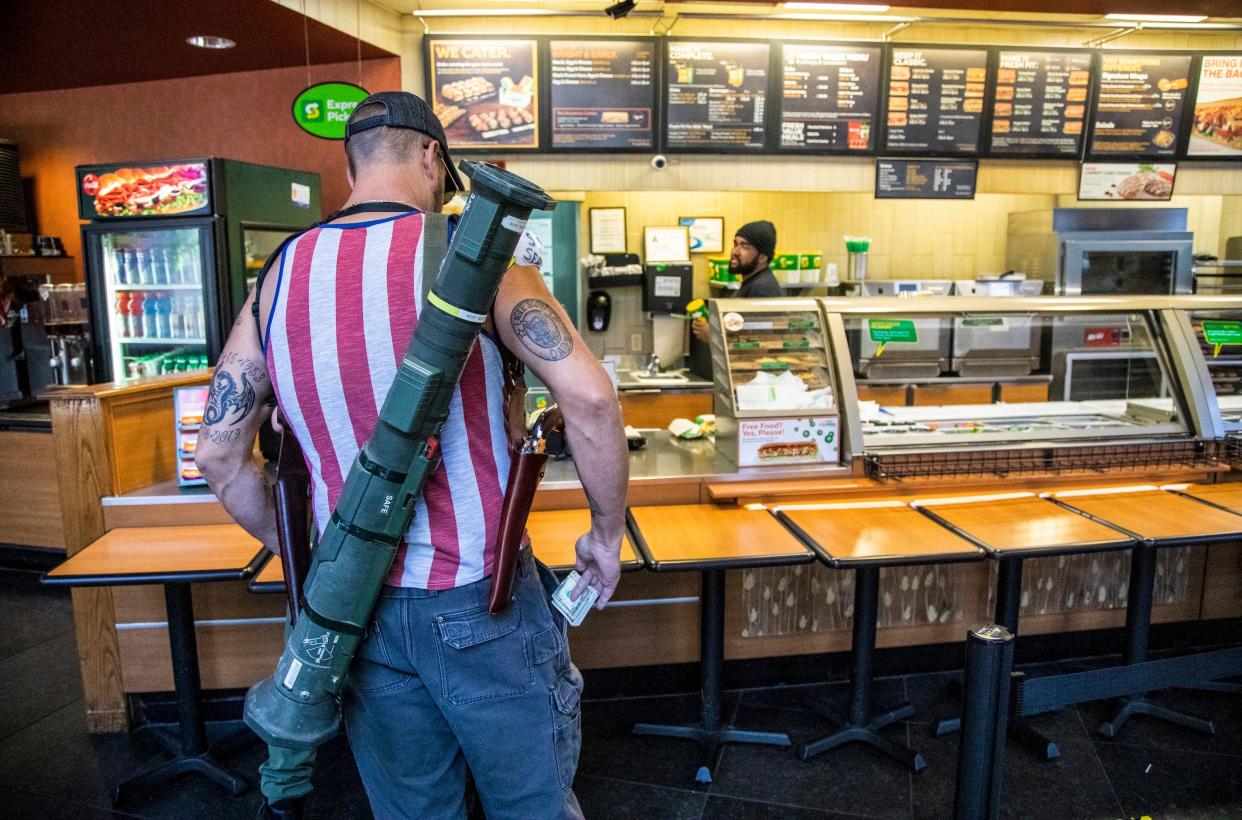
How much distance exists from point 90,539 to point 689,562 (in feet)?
7.03

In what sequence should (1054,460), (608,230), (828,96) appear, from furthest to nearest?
(608,230) → (828,96) → (1054,460)

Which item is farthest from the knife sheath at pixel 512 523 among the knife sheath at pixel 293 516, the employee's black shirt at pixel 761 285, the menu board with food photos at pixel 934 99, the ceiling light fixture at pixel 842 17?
the menu board with food photos at pixel 934 99

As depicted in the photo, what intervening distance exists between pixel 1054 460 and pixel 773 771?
164cm

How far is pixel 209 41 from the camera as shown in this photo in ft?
15.5

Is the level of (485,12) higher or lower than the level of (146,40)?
higher

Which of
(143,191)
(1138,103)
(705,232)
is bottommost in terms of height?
(705,232)

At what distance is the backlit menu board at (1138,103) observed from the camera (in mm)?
5113

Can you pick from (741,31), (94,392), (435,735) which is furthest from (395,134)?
(741,31)

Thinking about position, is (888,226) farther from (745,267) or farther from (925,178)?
(745,267)

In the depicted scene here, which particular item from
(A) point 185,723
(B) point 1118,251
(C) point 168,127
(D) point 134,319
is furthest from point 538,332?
(B) point 1118,251

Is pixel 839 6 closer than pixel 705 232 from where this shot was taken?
Yes

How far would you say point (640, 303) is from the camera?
20.4ft

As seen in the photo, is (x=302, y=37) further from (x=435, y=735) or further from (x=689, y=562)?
(x=435, y=735)

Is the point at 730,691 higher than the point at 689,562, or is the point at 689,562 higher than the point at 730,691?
the point at 689,562
